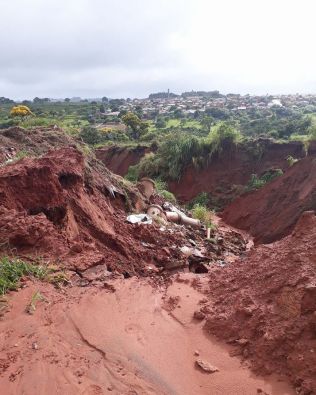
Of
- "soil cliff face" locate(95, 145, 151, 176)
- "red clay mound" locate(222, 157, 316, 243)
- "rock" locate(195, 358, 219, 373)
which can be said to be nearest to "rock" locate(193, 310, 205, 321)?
"rock" locate(195, 358, 219, 373)

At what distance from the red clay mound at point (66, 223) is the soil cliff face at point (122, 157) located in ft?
60.9

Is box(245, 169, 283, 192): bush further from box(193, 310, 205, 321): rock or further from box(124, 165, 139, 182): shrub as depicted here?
box(193, 310, 205, 321): rock

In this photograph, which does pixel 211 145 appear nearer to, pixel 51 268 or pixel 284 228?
pixel 284 228

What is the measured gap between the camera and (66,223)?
274 inches

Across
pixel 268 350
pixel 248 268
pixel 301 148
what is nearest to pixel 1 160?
pixel 248 268

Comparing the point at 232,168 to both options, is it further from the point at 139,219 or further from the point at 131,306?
the point at 131,306

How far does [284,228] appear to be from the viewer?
13.8 meters

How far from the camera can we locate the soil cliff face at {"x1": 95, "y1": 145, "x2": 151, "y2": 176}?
27.6m

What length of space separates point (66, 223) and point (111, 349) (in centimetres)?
303

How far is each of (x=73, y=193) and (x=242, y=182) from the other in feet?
45.1

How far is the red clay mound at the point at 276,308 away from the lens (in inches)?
160

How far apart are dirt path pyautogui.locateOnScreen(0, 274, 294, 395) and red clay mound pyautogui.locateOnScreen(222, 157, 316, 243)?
941 cm

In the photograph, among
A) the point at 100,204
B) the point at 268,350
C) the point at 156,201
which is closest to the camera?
the point at 268,350

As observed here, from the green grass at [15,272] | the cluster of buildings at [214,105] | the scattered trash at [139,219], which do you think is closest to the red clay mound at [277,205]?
the scattered trash at [139,219]
